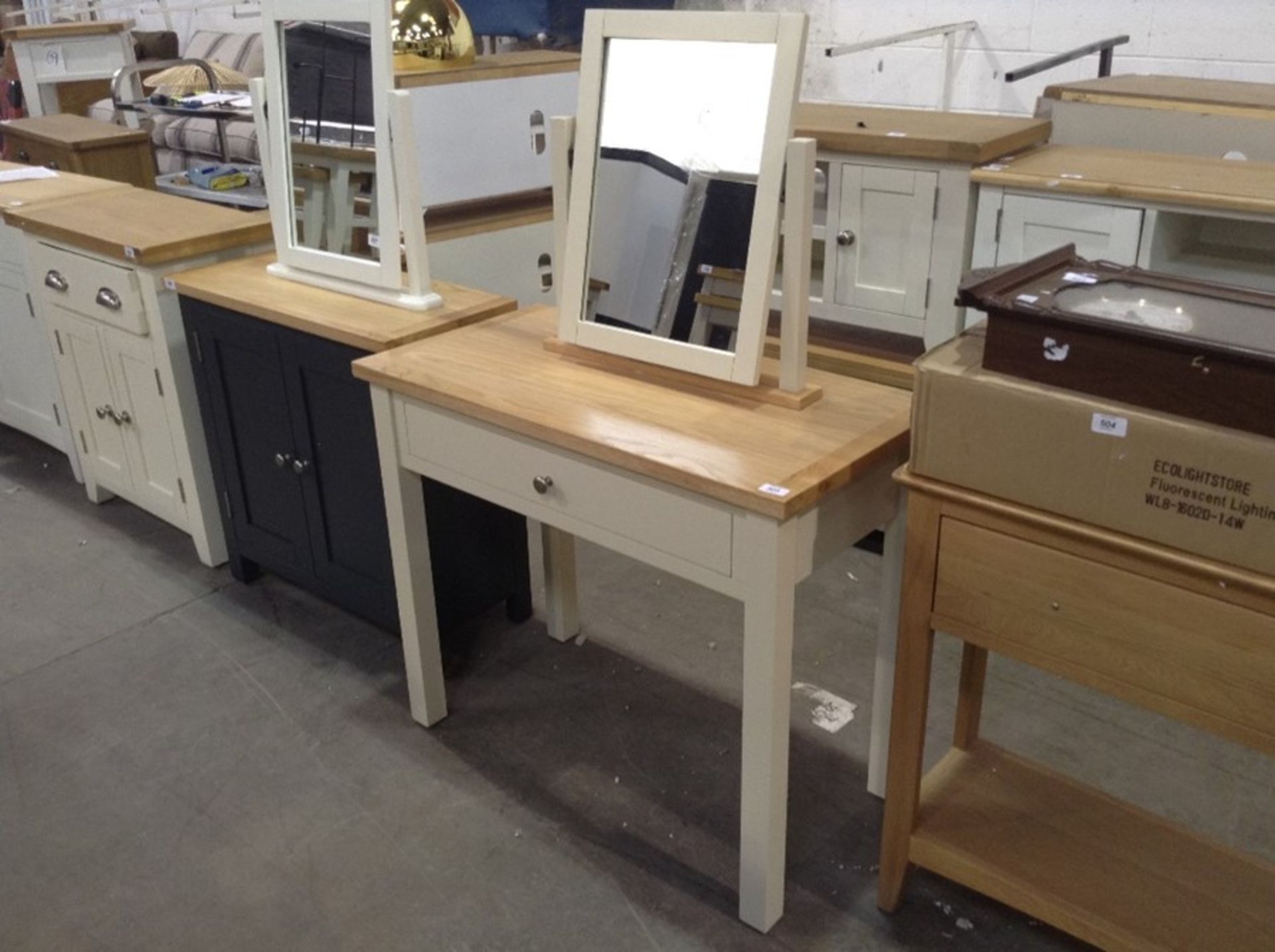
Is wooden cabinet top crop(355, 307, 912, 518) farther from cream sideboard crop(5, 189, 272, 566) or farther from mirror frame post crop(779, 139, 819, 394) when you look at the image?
cream sideboard crop(5, 189, 272, 566)

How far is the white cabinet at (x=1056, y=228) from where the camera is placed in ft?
6.80

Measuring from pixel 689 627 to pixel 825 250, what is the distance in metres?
0.85

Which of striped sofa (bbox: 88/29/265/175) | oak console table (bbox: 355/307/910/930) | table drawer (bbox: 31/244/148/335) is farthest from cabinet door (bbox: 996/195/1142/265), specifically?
striped sofa (bbox: 88/29/265/175)

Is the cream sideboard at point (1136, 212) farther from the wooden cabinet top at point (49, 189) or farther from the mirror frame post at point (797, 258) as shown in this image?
the wooden cabinet top at point (49, 189)

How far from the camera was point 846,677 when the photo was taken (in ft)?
7.52

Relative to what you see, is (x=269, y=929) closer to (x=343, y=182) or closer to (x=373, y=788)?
(x=373, y=788)

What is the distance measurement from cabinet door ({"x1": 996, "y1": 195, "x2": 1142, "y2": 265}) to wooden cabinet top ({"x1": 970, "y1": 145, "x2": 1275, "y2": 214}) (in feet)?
0.11

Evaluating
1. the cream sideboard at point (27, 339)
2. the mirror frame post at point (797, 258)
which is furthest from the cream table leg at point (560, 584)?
the cream sideboard at point (27, 339)

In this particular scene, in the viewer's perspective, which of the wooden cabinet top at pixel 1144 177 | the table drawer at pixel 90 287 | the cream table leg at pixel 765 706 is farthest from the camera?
the table drawer at pixel 90 287

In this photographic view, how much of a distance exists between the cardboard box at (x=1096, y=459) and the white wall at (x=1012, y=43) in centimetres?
222

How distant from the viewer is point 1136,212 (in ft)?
6.70

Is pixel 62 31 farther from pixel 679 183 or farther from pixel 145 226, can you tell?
pixel 679 183

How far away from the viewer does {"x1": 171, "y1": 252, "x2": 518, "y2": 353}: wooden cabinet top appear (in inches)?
80.0

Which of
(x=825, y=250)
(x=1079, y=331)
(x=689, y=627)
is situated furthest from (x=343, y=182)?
(x=1079, y=331)
